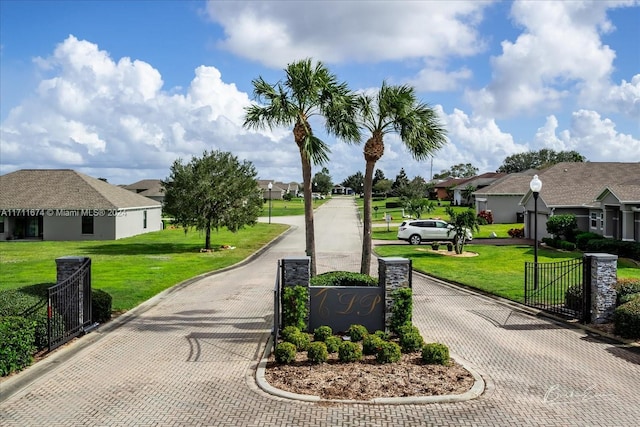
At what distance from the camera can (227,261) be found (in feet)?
94.3

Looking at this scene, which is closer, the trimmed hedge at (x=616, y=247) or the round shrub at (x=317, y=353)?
the round shrub at (x=317, y=353)

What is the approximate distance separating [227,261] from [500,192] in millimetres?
33986

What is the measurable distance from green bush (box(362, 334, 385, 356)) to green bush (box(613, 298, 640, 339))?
610 cm

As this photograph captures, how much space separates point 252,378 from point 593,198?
33.7 meters

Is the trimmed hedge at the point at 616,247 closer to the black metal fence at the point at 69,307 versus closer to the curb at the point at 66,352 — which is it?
the curb at the point at 66,352

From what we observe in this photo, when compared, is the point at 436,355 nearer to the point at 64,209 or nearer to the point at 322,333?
the point at 322,333

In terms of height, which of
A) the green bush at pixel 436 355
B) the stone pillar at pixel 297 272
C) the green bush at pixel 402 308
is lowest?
the green bush at pixel 436 355

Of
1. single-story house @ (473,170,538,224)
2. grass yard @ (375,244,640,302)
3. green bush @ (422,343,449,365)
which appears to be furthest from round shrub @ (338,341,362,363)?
single-story house @ (473,170,538,224)

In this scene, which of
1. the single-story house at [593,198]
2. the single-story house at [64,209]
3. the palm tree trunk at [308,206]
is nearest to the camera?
the palm tree trunk at [308,206]

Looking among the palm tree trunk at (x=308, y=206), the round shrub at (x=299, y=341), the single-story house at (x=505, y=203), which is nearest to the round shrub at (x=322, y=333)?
the round shrub at (x=299, y=341)

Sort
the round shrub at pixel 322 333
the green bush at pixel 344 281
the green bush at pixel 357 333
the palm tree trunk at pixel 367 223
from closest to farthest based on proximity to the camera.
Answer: the round shrub at pixel 322 333, the green bush at pixel 357 333, the green bush at pixel 344 281, the palm tree trunk at pixel 367 223

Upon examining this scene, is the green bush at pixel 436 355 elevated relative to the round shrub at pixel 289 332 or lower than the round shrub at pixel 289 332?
lower

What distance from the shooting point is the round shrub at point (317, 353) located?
11.0 m

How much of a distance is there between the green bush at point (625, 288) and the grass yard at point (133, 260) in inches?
552
